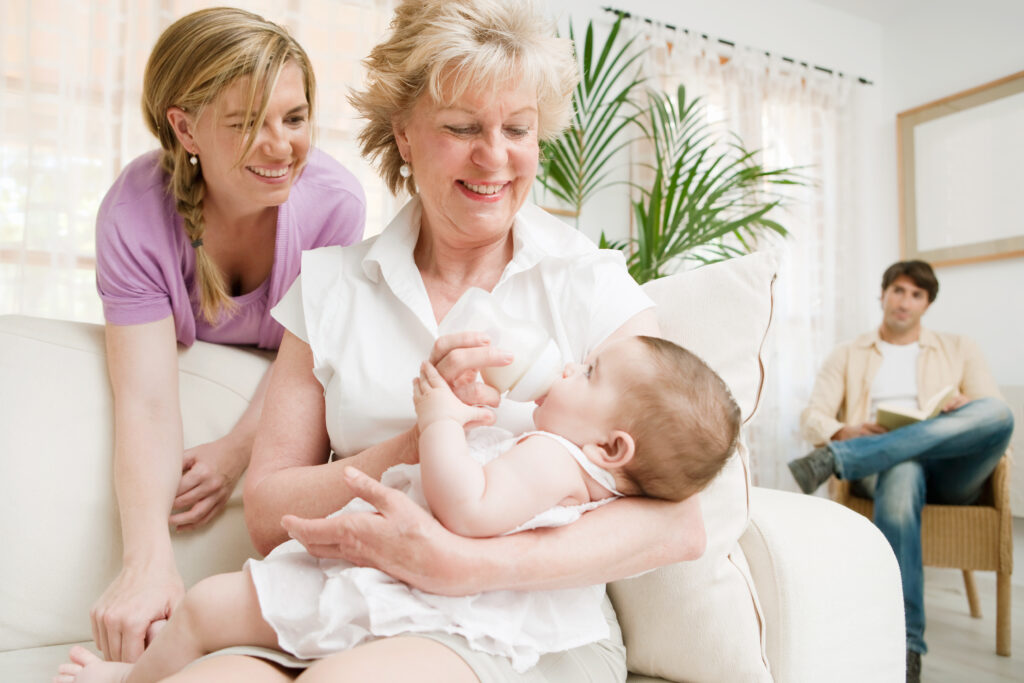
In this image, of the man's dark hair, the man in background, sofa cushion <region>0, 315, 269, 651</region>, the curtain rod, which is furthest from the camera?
the curtain rod

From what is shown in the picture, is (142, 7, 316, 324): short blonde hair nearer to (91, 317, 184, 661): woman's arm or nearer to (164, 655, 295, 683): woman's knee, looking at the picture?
(91, 317, 184, 661): woman's arm

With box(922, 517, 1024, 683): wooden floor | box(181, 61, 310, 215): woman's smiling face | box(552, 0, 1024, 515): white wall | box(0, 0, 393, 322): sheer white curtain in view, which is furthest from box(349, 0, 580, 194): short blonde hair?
box(552, 0, 1024, 515): white wall

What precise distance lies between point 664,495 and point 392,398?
1.48 feet

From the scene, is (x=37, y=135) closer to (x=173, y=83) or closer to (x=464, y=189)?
(x=173, y=83)

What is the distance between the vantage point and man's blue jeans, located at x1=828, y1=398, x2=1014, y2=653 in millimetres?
3055

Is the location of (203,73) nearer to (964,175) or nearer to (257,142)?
(257,142)

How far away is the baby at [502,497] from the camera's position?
0.88 meters

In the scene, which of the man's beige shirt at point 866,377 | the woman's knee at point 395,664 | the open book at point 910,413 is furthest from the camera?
the man's beige shirt at point 866,377

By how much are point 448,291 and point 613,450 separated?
18.5 inches

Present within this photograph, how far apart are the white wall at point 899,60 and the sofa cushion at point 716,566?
11.3ft

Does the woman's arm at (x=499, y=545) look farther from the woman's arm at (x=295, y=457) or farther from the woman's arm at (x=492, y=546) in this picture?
the woman's arm at (x=295, y=457)

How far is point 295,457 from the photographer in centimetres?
123

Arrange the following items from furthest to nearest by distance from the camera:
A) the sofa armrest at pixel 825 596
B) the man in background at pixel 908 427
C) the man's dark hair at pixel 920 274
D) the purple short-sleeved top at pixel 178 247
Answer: the man's dark hair at pixel 920 274 → the man in background at pixel 908 427 → the purple short-sleeved top at pixel 178 247 → the sofa armrest at pixel 825 596

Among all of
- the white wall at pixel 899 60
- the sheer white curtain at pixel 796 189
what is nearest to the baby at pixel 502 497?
the white wall at pixel 899 60
